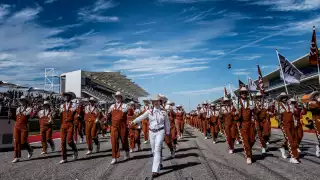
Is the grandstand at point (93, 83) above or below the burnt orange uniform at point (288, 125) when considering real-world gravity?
above

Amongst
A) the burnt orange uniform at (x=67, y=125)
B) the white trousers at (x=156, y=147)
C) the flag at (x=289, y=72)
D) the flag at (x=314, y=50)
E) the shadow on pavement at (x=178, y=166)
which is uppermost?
the flag at (x=314, y=50)

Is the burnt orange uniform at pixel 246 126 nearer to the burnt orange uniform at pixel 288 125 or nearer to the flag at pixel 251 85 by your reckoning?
the burnt orange uniform at pixel 288 125

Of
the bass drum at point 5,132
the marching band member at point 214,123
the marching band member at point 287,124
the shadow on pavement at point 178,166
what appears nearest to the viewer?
the shadow on pavement at point 178,166

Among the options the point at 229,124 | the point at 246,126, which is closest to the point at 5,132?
the point at 229,124

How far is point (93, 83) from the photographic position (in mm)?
52000

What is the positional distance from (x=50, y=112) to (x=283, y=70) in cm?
1273

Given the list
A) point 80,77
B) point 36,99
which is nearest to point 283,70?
point 36,99

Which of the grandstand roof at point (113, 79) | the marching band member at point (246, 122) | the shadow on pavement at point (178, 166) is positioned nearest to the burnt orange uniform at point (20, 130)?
Answer: the shadow on pavement at point (178, 166)

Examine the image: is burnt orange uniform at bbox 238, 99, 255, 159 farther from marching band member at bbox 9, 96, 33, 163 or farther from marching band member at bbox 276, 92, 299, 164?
marching band member at bbox 9, 96, 33, 163

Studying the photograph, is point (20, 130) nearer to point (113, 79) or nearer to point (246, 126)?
point (246, 126)

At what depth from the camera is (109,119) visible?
9.50 metres

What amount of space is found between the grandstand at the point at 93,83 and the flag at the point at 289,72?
20373 mm

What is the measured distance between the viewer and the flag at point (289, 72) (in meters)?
17.1

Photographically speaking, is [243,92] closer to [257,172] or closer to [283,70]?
[257,172]
